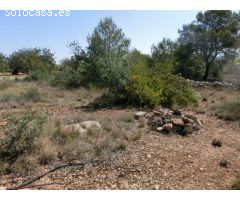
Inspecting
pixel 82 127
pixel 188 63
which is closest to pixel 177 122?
pixel 82 127

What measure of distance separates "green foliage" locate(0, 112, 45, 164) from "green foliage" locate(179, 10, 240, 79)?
59.0 ft

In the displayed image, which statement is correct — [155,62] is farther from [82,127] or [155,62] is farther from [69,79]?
[82,127]

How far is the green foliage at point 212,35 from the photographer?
20.5 metres

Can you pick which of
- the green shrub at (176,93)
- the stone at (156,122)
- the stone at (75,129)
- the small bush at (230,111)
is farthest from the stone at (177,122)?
the green shrub at (176,93)

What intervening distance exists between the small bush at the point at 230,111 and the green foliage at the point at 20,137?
193 inches

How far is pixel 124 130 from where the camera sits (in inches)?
226

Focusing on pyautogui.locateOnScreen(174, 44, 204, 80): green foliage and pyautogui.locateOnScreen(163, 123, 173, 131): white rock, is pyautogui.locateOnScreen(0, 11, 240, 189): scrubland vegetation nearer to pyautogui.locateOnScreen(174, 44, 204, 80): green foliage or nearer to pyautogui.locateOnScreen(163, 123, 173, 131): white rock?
pyautogui.locateOnScreen(174, 44, 204, 80): green foliage

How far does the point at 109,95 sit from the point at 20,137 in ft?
17.8

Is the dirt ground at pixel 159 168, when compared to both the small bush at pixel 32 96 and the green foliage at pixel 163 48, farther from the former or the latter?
the green foliage at pixel 163 48
